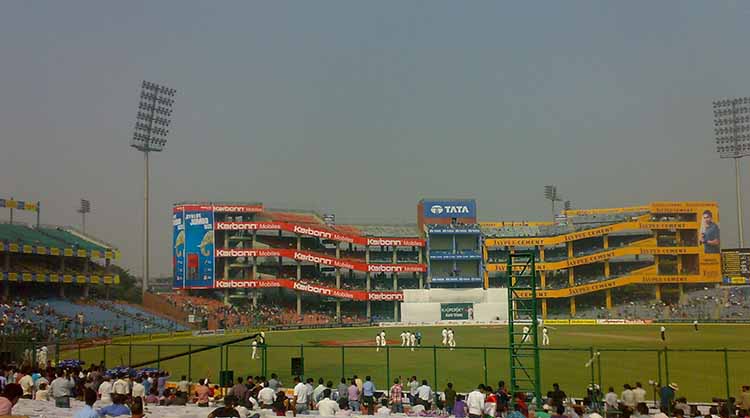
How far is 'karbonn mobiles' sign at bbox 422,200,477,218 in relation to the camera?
9938cm

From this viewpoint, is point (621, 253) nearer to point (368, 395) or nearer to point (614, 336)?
point (614, 336)

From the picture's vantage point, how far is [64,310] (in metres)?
62.9

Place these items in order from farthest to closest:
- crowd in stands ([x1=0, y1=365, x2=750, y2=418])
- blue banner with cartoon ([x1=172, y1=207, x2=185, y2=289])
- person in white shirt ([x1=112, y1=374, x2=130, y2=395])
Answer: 1. blue banner with cartoon ([x1=172, y1=207, x2=185, y2=289])
2. person in white shirt ([x1=112, y1=374, x2=130, y2=395])
3. crowd in stands ([x1=0, y1=365, x2=750, y2=418])

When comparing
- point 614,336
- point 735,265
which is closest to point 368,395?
point 614,336

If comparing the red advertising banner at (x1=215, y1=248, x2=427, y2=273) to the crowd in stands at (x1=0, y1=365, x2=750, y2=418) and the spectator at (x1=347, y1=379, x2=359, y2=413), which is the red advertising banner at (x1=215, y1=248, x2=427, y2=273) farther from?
the spectator at (x1=347, y1=379, x2=359, y2=413)

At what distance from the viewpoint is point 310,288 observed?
87.5 meters

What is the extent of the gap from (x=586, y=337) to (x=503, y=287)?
36288 millimetres

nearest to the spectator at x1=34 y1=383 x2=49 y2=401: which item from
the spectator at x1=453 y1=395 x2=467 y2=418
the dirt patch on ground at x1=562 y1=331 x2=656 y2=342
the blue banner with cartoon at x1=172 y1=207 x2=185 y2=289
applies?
the spectator at x1=453 y1=395 x2=467 y2=418

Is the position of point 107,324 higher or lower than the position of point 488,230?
lower

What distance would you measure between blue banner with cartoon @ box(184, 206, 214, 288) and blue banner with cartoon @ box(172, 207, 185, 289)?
515mm

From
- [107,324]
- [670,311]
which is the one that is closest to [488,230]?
[670,311]

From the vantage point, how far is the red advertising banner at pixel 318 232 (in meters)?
87.5

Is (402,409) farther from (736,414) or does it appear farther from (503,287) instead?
(503,287)

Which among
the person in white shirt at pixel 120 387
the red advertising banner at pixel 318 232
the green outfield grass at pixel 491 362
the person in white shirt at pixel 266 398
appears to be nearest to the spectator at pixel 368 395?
the person in white shirt at pixel 266 398
